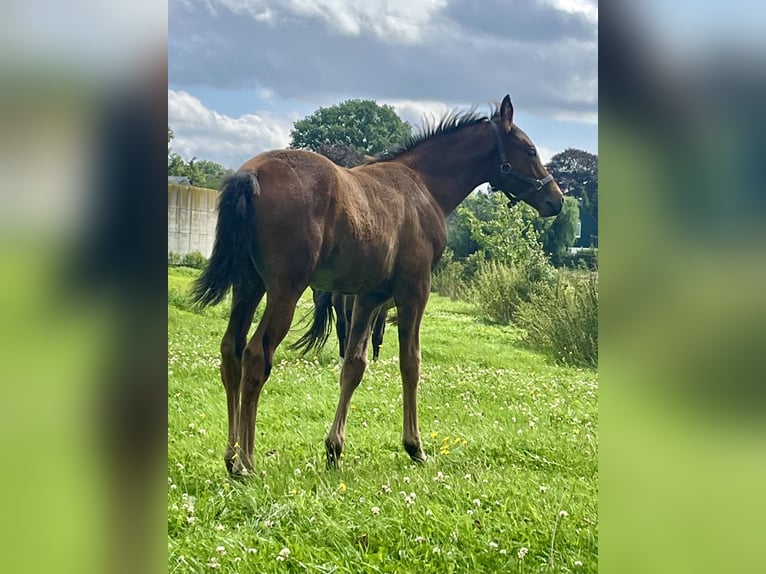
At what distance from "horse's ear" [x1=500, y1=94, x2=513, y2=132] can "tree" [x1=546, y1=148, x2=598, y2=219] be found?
314 millimetres

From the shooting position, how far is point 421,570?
8.66ft

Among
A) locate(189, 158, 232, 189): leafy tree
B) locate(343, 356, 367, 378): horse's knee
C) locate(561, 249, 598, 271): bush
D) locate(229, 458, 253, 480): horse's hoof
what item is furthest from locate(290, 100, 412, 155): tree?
locate(229, 458, 253, 480): horse's hoof

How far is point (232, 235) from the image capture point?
9.82ft

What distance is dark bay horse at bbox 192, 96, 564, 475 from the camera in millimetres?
3021

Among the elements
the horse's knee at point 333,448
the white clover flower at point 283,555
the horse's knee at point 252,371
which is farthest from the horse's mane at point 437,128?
the white clover flower at point 283,555

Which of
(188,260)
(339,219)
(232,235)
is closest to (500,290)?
(339,219)

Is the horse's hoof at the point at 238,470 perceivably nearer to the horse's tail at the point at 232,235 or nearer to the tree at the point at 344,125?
the horse's tail at the point at 232,235

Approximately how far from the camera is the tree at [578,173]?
3.59 m

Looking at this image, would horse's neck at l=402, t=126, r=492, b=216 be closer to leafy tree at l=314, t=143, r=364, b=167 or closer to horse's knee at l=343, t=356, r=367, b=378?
leafy tree at l=314, t=143, r=364, b=167

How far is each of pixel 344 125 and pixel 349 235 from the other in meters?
0.68

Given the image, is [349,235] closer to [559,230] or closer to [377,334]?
[377,334]
